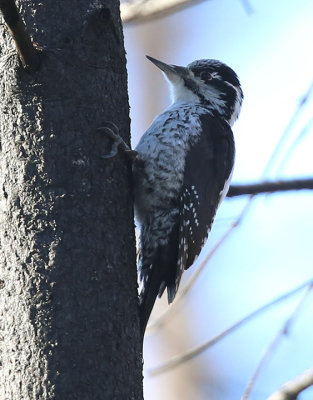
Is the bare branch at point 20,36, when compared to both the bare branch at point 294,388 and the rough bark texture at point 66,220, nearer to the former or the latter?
the rough bark texture at point 66,220

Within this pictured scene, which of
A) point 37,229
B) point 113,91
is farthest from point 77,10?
point 37,229

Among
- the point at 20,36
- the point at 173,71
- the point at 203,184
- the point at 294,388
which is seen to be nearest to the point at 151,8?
the point at 173,71

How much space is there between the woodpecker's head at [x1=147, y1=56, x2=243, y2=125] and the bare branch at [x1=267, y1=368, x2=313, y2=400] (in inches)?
88.1

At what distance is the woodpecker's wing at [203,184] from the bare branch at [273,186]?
2.23 ft

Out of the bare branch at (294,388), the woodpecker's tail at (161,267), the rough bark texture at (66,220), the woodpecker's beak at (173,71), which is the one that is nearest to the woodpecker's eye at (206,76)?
the woodpecker's beak at (173,71)

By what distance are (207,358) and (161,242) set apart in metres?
5.94

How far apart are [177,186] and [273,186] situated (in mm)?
922

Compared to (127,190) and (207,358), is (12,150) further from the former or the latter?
(207,358)

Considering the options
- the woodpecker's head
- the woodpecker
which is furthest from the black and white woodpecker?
the woodpecker's head

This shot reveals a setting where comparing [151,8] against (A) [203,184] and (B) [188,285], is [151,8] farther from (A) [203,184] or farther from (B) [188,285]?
(B) [188,285]

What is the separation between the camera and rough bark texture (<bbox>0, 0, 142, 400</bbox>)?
257 cm

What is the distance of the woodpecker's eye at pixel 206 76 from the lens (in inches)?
190

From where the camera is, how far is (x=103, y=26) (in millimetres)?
3057

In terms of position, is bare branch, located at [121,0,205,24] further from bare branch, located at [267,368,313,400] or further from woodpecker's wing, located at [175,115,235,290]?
bare branch, located at [267,368,313,400]
